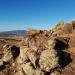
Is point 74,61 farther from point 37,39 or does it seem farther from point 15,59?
point 15,59

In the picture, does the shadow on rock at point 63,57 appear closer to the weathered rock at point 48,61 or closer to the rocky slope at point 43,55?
the rocky slope at point 43,55

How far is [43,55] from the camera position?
23.7 meters

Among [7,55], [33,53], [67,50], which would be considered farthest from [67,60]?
[7,55]

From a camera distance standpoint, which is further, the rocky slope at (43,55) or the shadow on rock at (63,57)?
the shadow on rock at (63,57)

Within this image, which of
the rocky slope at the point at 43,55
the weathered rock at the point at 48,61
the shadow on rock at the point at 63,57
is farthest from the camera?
the shadow on rock at the point at 63,57

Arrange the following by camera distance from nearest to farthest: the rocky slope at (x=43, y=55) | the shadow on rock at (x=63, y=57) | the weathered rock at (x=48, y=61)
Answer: the weathered rock at (x=48, y=61), the rocky slope at (x=43, y=55), the shadow on rock at (x=63, y=57)

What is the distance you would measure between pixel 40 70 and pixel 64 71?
358cm

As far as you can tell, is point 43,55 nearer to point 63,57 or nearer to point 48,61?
point 48,61

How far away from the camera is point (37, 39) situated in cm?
2830

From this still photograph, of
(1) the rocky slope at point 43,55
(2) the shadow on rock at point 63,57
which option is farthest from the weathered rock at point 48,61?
(2) the shadow on rock at point 63,57

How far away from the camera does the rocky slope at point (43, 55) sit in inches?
891

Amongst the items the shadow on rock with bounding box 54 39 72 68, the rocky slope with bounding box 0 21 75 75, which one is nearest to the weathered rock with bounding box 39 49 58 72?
the rocky slope with bounding box 0 21 75 75

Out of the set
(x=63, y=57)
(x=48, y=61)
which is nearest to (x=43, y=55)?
(x=48, y=61)

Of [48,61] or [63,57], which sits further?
[63,57]
